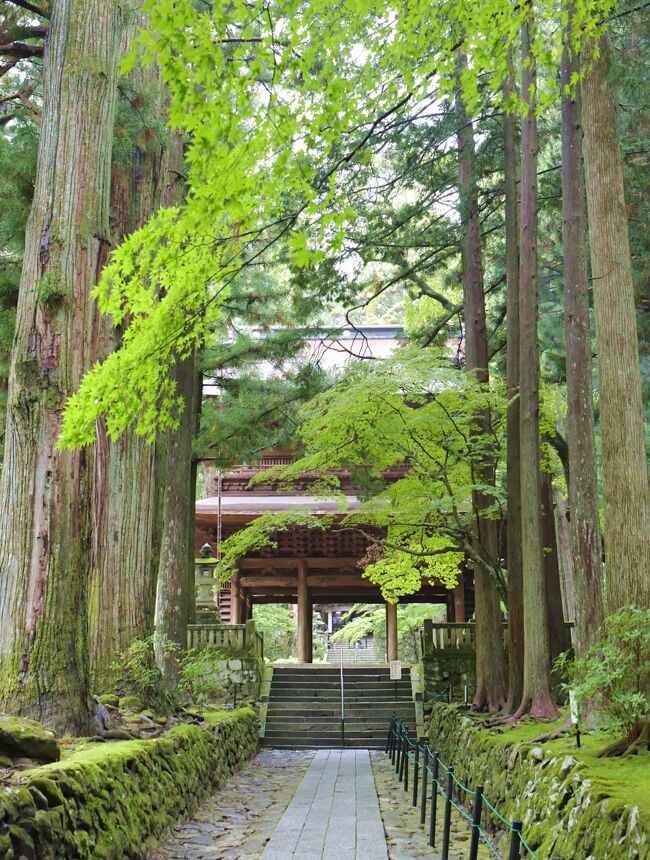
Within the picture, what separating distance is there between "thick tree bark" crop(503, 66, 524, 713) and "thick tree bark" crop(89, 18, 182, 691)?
3.88 m

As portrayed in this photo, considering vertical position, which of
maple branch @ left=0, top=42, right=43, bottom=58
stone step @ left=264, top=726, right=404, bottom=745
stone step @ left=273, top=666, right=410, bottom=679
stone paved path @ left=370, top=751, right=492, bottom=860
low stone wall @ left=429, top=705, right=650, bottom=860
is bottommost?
stone step @ left=264, top=726, right=404, bottom=745

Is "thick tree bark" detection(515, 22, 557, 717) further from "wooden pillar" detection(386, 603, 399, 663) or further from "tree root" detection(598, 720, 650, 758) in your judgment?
"wooden pillar" detection(386, 603, 399, 663)

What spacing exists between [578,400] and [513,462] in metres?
2.24

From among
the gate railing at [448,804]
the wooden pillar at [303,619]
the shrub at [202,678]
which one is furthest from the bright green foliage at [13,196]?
the wooden pillar at [303,619]

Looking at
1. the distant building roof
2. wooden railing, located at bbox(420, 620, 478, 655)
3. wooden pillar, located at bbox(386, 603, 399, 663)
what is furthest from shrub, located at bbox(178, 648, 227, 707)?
wooden pillar, located at bbox(386, 603, 399, 663)

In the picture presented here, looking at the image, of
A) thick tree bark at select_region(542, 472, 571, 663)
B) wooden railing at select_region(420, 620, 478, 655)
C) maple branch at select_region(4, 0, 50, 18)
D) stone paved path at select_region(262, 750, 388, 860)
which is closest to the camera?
stone paved path at select_region(262, 750, 388, 860)

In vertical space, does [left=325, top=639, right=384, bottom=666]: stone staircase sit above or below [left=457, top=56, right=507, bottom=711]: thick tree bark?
below

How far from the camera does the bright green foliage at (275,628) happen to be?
30766mm

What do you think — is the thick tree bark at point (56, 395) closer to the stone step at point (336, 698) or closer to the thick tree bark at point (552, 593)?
the thick tree bark at point (552, 593)

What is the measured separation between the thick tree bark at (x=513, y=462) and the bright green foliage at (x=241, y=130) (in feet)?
16.0

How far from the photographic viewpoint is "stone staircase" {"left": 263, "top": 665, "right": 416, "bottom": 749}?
51.2ft

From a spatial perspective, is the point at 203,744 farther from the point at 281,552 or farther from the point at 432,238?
the point at 281,552

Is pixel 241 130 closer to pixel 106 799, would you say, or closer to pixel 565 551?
pixel 106 799

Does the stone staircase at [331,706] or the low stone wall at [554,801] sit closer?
the low stone wall at [554,801]
